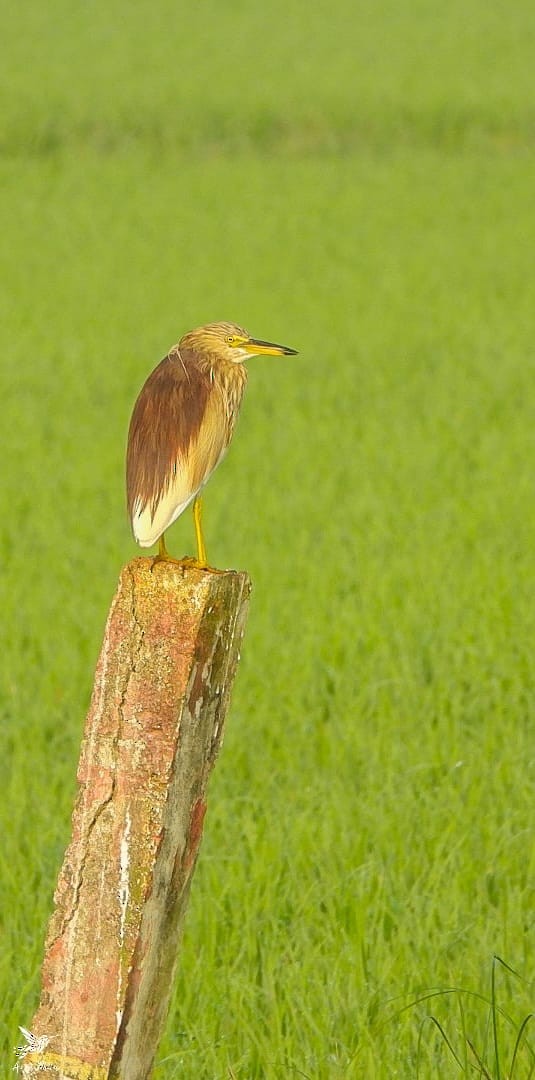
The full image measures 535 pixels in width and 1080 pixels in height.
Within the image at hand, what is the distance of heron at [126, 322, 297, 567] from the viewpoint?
1943mm

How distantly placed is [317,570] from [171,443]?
4.35 metres

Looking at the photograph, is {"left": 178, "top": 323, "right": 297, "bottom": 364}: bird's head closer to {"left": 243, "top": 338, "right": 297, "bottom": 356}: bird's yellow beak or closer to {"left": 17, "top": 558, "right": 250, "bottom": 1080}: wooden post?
{"left": 243, "top": 338, "right": 297, "bottom": 356}: bird's yellow beak

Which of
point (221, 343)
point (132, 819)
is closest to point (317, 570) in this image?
point (221, 343)

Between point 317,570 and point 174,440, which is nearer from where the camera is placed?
point 174,440

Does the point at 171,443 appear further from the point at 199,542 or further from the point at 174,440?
the point at 199,542

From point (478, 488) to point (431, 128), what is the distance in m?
16.2

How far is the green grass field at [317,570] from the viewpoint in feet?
10.4

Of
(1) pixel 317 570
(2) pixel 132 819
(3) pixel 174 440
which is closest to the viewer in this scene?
(2) pixel 132 819

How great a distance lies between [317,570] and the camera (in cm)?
628

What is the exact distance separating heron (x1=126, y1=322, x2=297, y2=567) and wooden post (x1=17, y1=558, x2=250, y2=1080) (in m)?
0.08

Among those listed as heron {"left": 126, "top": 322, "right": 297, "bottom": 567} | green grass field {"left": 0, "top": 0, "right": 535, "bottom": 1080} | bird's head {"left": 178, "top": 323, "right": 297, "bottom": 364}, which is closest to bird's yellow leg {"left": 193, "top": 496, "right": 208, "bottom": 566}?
heron {"left": 126, "top": 322, "right": 297, "bottom": 567}

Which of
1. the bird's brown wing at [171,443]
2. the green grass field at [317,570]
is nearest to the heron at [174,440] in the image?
the bird's brown wing at [171,443]

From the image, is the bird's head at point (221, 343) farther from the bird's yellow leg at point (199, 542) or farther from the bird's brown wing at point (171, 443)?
the bird's yellow leg at point (199, 542)

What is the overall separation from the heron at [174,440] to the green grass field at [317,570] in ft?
3.22
